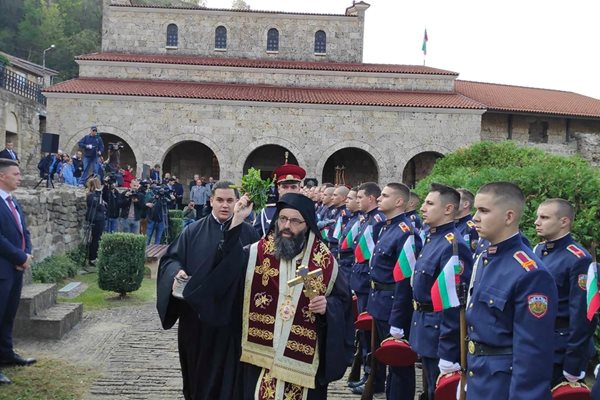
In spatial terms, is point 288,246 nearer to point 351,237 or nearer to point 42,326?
point 351,237

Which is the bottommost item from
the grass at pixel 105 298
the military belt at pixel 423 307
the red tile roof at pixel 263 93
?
the grass at pixel 105 298

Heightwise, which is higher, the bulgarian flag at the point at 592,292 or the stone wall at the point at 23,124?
the stone wall at the point at 23,124

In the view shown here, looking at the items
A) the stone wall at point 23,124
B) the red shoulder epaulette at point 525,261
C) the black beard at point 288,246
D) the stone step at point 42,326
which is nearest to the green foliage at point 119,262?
the stone step at point 42,326

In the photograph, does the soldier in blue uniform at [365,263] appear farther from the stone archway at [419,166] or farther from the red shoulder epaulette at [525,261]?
the stone archway at [419,166]

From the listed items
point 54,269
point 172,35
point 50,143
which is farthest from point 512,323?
point 172,35

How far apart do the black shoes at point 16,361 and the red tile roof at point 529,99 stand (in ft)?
82.9

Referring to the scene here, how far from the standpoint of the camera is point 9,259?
18.5ft

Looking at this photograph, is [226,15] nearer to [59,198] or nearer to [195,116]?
[195,116]

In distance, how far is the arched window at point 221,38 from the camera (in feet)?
99.1

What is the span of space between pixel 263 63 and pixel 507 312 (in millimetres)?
26983

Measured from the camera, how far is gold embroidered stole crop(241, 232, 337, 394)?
140 inches

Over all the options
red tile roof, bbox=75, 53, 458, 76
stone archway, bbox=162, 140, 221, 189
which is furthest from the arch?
stone archway, bbox=162, 140, 221, 189

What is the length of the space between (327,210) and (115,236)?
4.02 metres

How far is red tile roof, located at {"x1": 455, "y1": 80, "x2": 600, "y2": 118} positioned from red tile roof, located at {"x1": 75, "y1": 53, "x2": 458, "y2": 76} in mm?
2965
